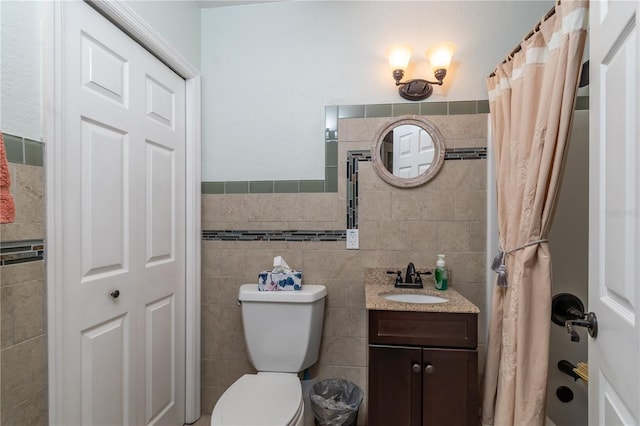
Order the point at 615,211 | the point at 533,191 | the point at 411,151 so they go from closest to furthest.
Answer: the point at 615,211, the point at 533,191, the point at 411,151

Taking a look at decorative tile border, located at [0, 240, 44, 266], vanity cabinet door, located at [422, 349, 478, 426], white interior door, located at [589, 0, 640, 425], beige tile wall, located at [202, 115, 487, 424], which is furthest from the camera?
beige tile wall, located at [202, 115, 487, 424]

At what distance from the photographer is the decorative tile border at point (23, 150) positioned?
3.02 ft

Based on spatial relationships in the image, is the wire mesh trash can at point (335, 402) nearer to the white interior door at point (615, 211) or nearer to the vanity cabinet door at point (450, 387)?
the vanity cabinet door at point (450, 387)

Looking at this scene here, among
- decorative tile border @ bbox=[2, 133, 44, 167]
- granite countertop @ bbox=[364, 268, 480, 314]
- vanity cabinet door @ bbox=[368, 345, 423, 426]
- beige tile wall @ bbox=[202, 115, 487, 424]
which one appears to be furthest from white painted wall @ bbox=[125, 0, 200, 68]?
vanity cabinet door @ bbox=[368, 345, 423, 426]

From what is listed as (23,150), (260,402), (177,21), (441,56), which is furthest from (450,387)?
(177,21)

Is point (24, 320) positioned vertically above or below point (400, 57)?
below

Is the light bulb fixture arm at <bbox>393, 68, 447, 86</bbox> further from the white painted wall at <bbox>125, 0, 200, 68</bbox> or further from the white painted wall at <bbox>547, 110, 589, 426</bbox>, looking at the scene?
the white painted wall at <bbox>125, 0, 200, 68</bbox>

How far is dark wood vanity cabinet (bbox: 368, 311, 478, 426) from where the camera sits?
→ 51.5 inches

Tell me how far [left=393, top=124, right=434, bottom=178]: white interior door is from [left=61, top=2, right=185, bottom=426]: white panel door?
1202 mm

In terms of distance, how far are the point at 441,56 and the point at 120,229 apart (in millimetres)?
1740

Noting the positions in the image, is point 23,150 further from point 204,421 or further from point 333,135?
point 204,421

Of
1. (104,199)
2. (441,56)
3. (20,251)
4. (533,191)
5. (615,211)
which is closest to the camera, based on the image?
(615,211)

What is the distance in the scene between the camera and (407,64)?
5.62 ft

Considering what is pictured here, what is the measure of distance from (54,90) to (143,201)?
559 millimetres
